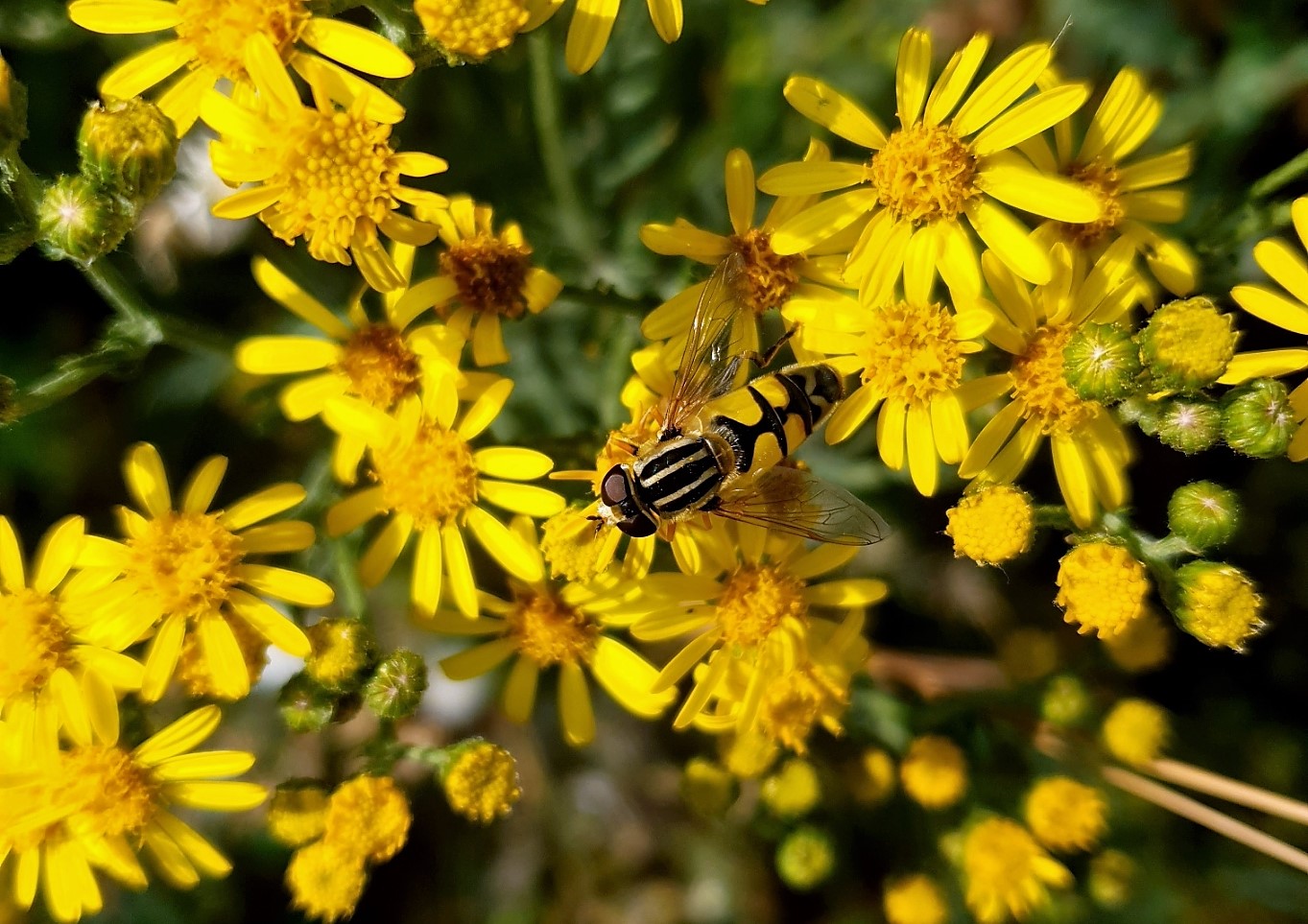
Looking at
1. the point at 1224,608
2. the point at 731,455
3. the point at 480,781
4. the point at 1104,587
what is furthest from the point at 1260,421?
the point at 480,781

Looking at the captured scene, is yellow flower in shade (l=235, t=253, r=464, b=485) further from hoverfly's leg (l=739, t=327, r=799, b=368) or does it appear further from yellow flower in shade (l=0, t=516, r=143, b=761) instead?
hoverfly's leg (l=739, t=327, r=799, b=368)

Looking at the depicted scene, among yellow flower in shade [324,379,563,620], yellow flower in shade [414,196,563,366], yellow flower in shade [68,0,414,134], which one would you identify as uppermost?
yellow flower in shade [68,0,414,134]

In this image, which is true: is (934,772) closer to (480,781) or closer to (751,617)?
(751,617)

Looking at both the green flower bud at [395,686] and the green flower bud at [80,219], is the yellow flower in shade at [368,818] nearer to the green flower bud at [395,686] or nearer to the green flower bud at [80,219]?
the green flower bud at [395,686]

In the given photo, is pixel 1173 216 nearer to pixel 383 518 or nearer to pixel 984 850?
pixel 984 850

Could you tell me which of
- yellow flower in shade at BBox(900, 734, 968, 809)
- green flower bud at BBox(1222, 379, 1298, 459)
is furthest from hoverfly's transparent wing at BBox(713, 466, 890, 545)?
yellow flower in shade at BBox(900, 734, 968, 809)

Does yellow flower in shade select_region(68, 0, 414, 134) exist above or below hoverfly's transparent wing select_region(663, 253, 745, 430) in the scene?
above
